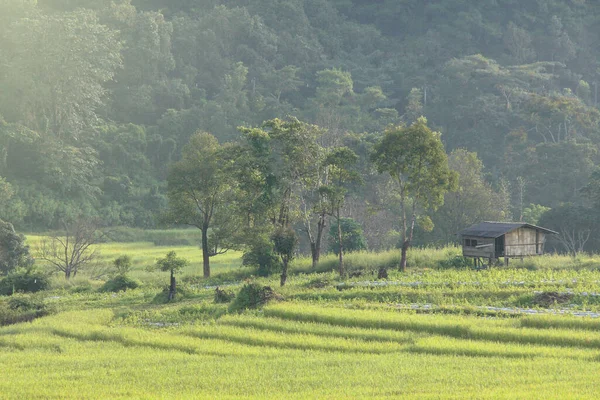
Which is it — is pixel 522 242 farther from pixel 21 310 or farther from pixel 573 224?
pixel 21 310

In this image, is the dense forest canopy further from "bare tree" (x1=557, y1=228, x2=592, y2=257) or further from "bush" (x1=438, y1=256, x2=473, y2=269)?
"bush" (x1=438, y1=256, x2=473, y2=269)

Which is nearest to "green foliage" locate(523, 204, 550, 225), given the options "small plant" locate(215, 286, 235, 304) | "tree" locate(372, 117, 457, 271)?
"tree" locate(372, 117, 457, 271)

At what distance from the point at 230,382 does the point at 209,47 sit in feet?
290

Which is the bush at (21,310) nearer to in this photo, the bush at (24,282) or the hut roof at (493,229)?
the bush at (24,282)

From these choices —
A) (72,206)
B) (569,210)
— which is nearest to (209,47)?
(72,206)

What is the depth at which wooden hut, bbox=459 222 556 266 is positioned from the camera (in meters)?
46.0

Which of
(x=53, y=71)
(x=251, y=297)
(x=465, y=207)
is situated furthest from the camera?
(x=53, y=71)

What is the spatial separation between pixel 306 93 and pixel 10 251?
55862 millimetres

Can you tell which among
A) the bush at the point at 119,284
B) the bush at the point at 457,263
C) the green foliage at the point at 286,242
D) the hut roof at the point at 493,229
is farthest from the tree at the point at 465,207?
the bush at the point at 119,284

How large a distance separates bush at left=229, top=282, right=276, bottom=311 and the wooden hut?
13.5m

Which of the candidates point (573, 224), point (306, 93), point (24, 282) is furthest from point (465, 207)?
point (306, 93)

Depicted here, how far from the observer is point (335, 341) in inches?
1138

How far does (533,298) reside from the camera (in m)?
34.4

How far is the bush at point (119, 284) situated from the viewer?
156 ft
